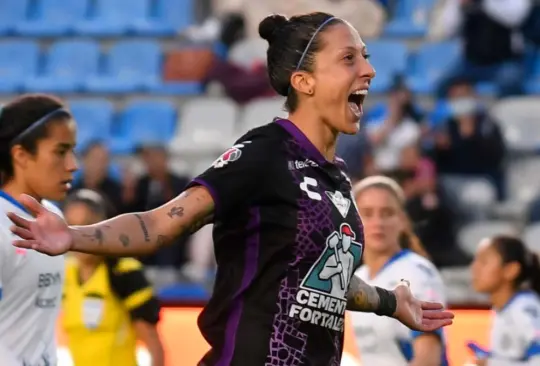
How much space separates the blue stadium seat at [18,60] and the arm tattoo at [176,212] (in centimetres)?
1048

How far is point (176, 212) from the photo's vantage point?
10.3 feet

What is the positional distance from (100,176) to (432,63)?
12.1 ft

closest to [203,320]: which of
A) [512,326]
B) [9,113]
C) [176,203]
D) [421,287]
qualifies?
[176,203]

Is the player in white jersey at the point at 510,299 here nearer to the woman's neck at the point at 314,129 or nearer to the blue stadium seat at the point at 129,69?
Answer: the woman's neck at the point at 314,129

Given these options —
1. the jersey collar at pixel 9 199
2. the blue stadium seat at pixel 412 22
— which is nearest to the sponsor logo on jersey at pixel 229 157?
the jersey collar at pixel 9 199

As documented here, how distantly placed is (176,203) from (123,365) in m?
2.57

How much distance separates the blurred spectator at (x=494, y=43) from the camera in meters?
11.3

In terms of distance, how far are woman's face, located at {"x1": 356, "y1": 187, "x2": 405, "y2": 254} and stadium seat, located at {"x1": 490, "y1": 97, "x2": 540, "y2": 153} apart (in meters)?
5.66

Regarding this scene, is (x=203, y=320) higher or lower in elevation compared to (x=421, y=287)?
lower

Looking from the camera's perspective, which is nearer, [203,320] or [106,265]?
[203,320]

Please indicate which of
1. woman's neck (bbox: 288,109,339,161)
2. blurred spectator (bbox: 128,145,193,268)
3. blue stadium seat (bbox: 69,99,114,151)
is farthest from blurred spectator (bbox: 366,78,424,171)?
woman's neck (bbox: 288,109,339,161)

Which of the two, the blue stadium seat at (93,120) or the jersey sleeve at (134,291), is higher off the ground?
the blue stadium seat at (93,120)

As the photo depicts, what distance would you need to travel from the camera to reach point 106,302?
5.58 m

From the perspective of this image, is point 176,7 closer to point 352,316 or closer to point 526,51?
point 526,51
